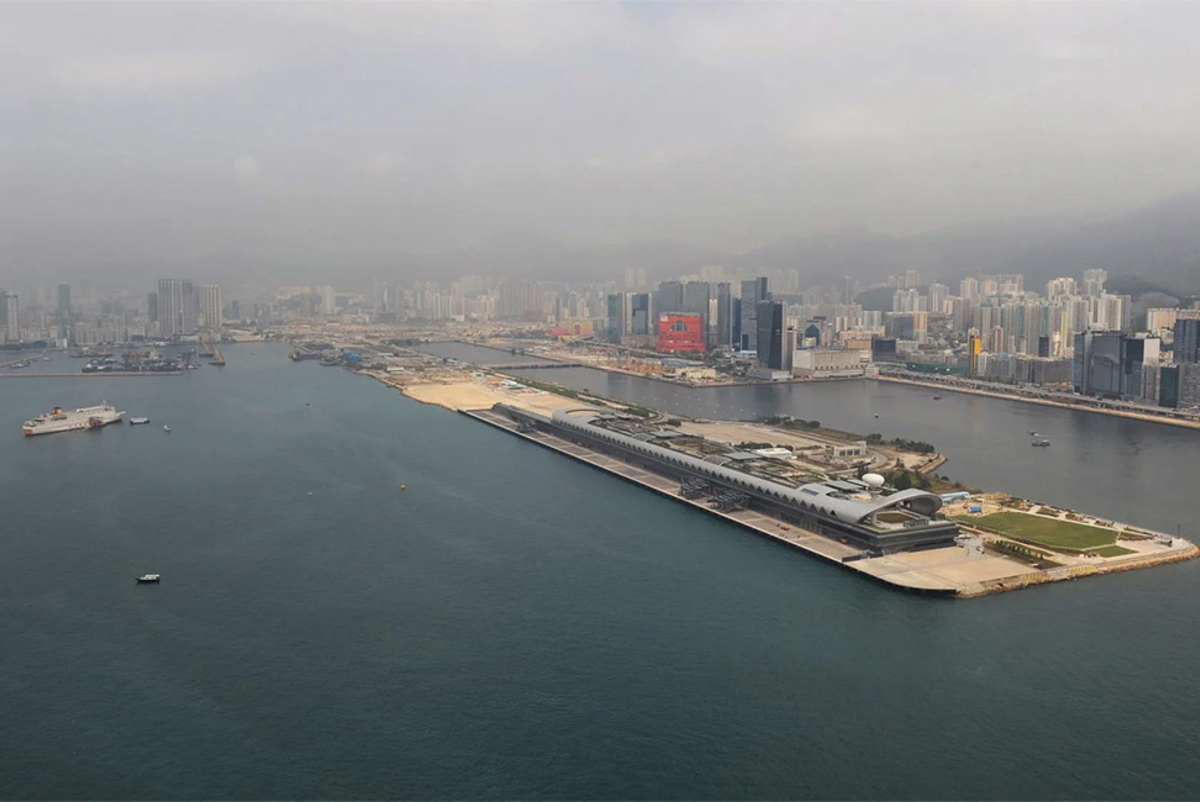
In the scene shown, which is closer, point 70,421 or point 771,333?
point 70,421

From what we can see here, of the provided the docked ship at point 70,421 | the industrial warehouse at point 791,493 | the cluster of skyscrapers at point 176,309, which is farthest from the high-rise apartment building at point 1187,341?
the cluster of skyscrapers at point 176,309

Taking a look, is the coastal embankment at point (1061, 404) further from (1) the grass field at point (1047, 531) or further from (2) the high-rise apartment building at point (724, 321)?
(1) the grass field at point (1047, 531)

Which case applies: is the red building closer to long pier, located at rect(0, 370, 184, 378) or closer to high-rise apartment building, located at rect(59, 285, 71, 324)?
long pier, located at rect(0, 370, 184, 378)

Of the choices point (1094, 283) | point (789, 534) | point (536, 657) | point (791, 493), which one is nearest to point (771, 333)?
point (791, 493)

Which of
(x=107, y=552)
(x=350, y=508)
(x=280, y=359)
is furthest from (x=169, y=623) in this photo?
(x=280, y=359)

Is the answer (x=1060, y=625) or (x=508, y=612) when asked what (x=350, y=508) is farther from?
(x=1060, y=625)

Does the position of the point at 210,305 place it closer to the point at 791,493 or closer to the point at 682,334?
the point at 682,334
